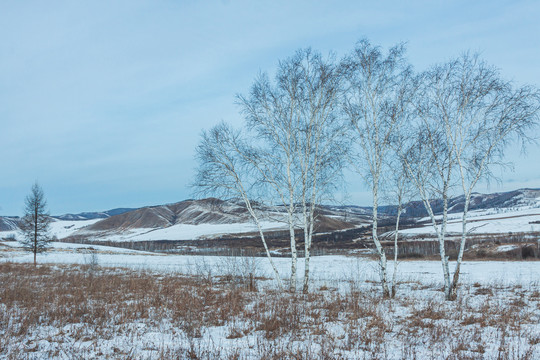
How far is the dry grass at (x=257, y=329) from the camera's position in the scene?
651 centimetres

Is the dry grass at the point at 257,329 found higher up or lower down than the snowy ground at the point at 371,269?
higher up

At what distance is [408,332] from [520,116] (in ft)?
30.6

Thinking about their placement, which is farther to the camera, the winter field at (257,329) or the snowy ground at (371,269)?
the snowy ground at (371,269)

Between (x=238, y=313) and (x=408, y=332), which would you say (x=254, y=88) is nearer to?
(x=238, y=313)

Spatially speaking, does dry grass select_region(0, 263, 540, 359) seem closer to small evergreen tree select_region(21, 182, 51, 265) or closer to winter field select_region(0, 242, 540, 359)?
winter field select_region(0, 242, 540, 359)

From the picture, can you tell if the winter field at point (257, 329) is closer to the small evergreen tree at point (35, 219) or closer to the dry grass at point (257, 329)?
the dry grass at point (257, 329)

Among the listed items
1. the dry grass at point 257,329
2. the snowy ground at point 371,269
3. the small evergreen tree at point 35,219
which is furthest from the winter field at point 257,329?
the small evergreen tree at point 35,219

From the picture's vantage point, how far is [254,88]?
15.5m

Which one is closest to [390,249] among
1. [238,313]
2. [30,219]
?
[30,219]

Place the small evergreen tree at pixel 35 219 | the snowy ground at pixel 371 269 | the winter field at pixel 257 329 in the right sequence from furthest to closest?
the small evergreen tree at pixel 35 219 → the snowy ground at pixel 371 269 → the winter field at pixel 257 329

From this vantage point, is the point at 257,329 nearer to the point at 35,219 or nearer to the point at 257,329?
the point at 257,329

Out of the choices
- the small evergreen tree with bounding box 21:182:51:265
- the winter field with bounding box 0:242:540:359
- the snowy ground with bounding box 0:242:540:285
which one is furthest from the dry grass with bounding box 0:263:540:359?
the small evergreen tree with bounding box 21:182:51:265

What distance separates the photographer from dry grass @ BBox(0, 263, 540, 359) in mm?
6508

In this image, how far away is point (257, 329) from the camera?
830 cm
